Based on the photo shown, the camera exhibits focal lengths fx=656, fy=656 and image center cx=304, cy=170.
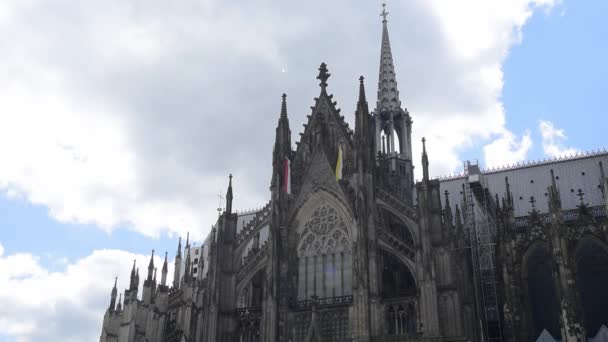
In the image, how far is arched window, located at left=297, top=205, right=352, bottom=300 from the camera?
3897 centimetres

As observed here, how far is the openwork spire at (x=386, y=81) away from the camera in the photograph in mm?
56375

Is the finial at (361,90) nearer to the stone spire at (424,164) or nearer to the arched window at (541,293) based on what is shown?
the stone spire at (424,164)

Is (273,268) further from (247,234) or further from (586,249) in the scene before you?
(586,249)

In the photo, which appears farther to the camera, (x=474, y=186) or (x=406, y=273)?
(x=474, y=186)

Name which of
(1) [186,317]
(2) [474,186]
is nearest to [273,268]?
(1) [186,317]

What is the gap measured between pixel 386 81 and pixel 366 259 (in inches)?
1003

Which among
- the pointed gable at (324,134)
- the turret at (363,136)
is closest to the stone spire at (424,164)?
the turret at (363,136)

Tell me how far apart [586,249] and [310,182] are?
698 inches

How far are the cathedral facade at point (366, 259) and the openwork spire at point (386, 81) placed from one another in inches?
486

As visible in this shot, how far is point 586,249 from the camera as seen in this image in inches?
1610

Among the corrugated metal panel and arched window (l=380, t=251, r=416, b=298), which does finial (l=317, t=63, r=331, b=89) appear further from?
the corrugated metal panel

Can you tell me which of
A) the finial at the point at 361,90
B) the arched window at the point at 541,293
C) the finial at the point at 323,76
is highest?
the finial at the point at 323,76

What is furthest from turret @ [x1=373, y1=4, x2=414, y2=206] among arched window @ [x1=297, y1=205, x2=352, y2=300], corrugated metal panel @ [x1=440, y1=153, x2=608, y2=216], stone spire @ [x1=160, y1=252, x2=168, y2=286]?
stone spire @ [x1=160, y1=252, x2=168, y2=286]

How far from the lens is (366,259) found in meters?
36.7
